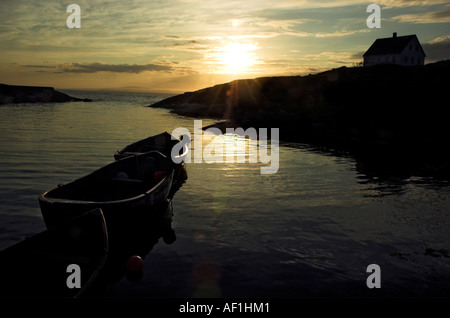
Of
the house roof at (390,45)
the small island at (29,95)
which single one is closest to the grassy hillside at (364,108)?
the house roof at (390,45)

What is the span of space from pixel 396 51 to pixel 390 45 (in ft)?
9.98

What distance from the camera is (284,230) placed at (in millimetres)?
12336

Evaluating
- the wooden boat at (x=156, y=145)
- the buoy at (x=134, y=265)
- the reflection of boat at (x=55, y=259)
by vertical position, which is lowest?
the buoy at (x=134, y=265)

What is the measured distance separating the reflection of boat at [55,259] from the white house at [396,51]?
72194mm

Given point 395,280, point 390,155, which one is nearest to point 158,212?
point 395,280

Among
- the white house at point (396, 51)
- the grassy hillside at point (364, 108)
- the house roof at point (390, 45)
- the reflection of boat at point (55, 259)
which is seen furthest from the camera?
the house roof at point (390, 45)

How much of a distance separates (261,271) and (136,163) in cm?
992

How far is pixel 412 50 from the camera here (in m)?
69.1

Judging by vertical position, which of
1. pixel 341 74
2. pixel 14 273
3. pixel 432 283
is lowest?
pixel 432 283

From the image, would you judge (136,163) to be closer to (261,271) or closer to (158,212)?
(158,212)

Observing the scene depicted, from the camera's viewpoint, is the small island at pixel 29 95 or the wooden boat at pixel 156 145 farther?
the small island at pixel 29 95

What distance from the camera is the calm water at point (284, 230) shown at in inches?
349

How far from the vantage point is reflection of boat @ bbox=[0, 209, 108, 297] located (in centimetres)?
716

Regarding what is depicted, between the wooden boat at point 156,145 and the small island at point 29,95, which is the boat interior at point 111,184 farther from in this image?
the small island at point 29,95
